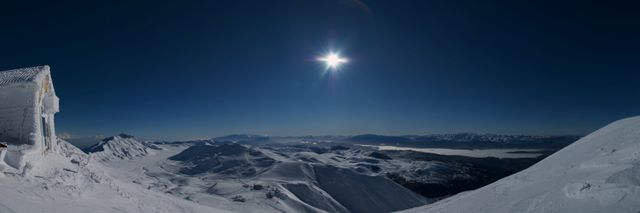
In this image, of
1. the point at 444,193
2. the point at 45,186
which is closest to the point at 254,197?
the point at 45,186

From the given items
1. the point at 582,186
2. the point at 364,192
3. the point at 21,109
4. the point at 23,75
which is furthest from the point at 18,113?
the point at 364,192

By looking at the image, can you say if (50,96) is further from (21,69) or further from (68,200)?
(68,200)

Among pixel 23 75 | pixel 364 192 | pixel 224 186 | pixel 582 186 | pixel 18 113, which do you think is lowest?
pixel 364 192

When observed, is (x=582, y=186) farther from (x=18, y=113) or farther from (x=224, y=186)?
(x=224, y=186)

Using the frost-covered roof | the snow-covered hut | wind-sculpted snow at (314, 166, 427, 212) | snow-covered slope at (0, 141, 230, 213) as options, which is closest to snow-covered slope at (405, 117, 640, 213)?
snow-covered slope at (0, 141, 230, 213)

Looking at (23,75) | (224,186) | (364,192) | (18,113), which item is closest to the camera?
(18,113)

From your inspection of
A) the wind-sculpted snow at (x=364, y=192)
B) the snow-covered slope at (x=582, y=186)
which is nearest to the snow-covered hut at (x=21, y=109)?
the snow-covered slope at (x=582, y=186)

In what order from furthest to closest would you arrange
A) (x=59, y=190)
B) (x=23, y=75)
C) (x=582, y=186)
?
(x=23, y=75) < (x=59, y=190) < (x=582, y=186)
